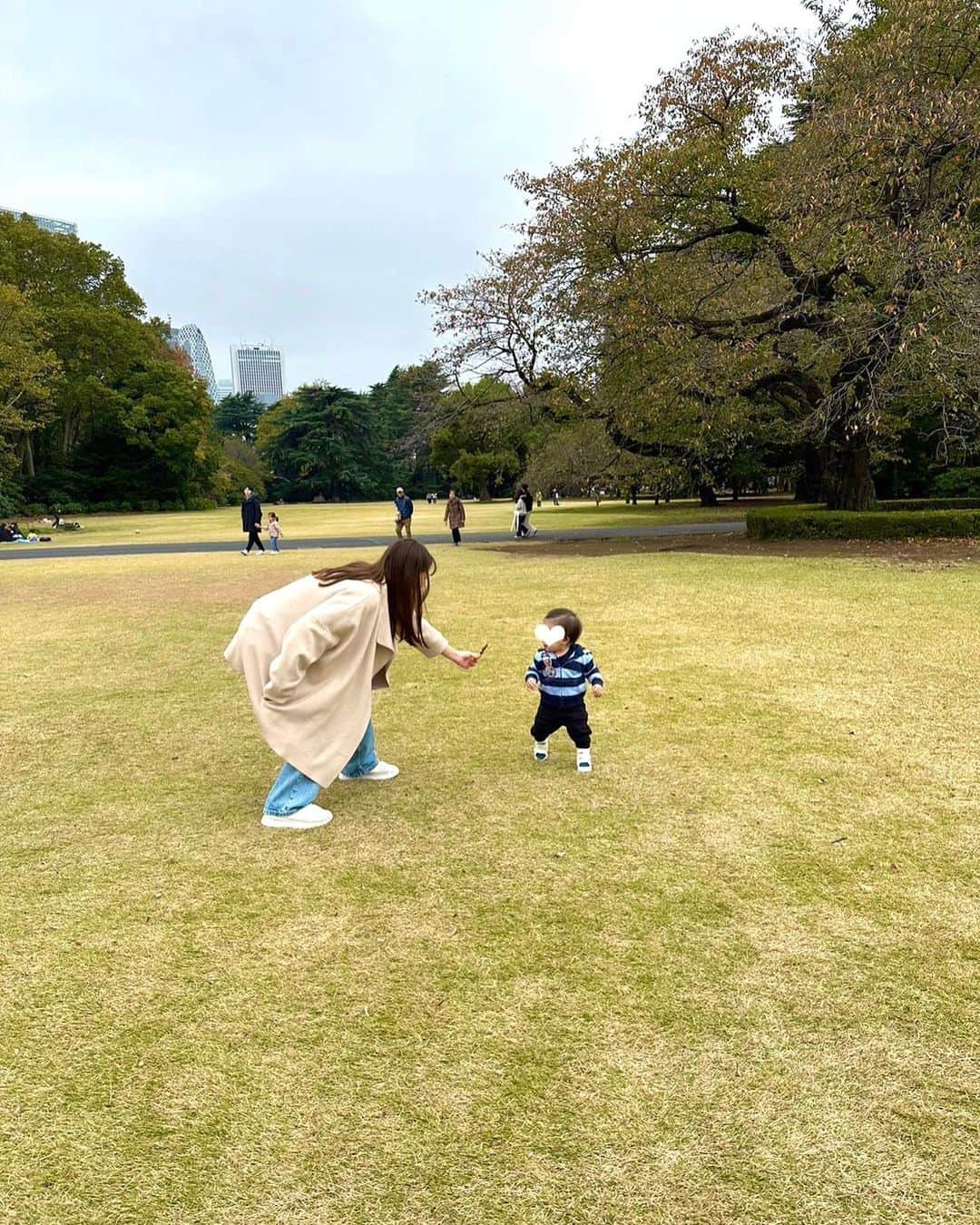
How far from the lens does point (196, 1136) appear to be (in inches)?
84.4

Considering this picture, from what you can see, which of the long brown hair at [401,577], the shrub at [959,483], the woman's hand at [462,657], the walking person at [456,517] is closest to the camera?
the long brown hair at [401,577]

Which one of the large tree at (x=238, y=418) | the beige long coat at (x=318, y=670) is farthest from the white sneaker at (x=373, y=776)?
the large tree at (x=238, y=418)

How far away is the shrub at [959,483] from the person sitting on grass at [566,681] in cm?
3065

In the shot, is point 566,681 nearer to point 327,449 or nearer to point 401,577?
point 401,577

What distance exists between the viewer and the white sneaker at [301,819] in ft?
13.6

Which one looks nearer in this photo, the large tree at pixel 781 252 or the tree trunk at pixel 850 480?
the large tree at pixel 781 252

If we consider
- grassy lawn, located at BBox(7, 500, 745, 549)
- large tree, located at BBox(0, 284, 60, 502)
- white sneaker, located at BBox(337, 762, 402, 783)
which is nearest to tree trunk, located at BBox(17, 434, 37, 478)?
large tree, located at BBox(0, 284, 60, 502)

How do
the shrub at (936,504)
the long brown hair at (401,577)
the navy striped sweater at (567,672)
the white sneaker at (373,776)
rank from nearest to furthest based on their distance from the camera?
the long brown hair at (401,577)
the navy striped sweater at (567,672)
the white sneaker at (373,776)
the shrub at (936,504)

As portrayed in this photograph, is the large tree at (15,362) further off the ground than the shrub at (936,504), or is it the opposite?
the large tree at (15,362)

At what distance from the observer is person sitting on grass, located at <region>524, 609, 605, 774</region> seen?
461 cm

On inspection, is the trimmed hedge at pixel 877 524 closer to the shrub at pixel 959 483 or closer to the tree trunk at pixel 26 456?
the shrub at pixel 959 483

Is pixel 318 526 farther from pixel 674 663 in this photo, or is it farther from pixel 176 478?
pixel 674 663

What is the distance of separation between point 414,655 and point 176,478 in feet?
180

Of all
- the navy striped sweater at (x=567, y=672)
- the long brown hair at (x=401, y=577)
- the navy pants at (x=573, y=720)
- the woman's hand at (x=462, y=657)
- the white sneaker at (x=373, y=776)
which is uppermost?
the long brown hair at (x=401, y=577)
